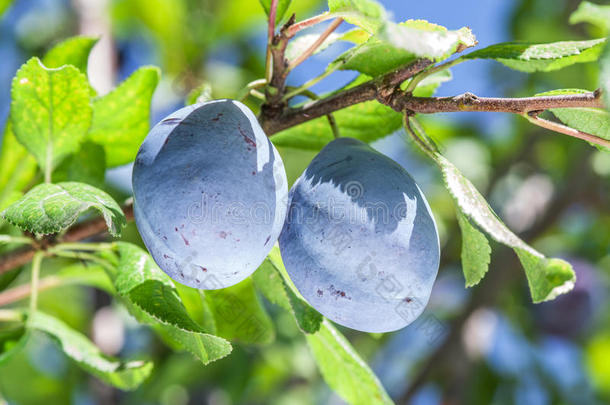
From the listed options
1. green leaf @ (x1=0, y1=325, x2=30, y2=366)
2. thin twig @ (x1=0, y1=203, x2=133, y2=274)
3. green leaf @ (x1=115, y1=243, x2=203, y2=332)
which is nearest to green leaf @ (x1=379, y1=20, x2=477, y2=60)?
green leaf @ (x1=115, y1=243, x2=203, y2=332)

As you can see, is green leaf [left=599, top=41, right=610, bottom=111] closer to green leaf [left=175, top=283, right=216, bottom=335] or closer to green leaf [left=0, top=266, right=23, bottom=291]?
green leaf [left=175, top=283, right=216, bottom=335]

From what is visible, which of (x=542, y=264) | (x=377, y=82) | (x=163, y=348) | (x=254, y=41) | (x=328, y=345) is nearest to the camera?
(x=542, y=264)

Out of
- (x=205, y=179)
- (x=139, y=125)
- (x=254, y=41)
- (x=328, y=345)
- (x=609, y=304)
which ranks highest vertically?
(x=205, y=179)

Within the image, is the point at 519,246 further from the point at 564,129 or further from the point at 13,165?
the point at 13,165

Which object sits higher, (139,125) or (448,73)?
(448,73)

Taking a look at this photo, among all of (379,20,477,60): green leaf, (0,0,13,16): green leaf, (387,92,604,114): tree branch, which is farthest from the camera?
(0,0,13,16): green leaf

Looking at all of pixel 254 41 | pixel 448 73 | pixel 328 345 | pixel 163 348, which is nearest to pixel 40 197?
pixel 328 345

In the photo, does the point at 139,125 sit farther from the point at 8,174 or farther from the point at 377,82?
the point at 377,82
